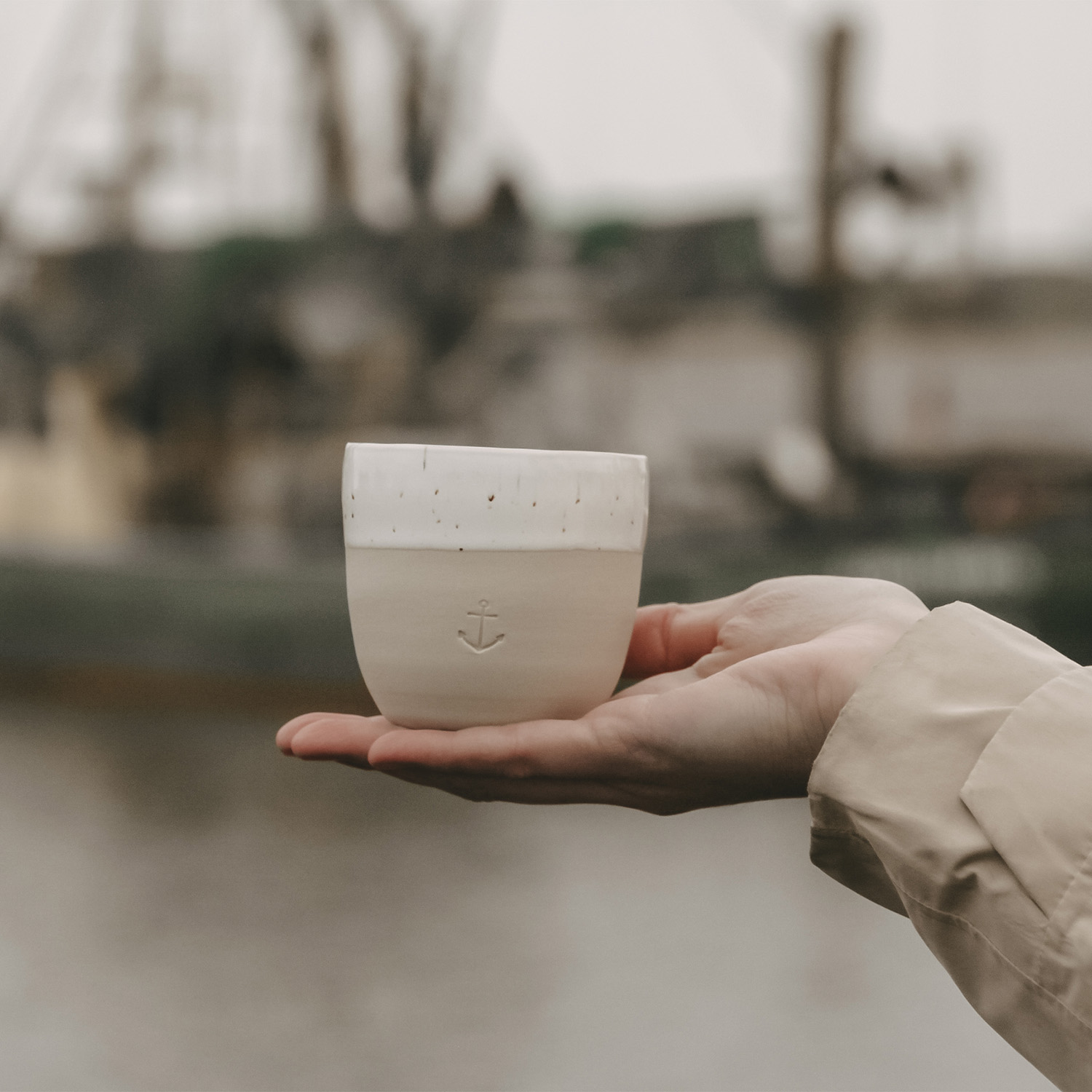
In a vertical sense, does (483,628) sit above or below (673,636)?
above

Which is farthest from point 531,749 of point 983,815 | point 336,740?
point 983,815

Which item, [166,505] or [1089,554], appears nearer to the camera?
[1089,554]

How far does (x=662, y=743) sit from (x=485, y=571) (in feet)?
0.64

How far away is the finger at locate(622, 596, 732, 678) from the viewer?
1324 millimetres

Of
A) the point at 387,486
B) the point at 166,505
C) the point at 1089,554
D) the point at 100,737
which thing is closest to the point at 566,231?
the point at 166,505

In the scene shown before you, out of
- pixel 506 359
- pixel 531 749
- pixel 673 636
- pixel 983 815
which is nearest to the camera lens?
pixel 983 815

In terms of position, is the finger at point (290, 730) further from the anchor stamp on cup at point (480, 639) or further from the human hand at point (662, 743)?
the anchor stamp on cup at point (480, 639)

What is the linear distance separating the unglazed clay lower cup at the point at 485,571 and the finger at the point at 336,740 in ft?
0.13

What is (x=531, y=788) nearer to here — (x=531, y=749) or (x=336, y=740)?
(x=531, y=749)

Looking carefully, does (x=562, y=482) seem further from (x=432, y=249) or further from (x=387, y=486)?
(x=432, y=249)

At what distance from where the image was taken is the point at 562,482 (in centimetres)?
101

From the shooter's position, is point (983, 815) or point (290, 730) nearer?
point (983, 815)

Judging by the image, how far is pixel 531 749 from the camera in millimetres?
1000

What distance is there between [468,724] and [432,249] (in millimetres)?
7129
